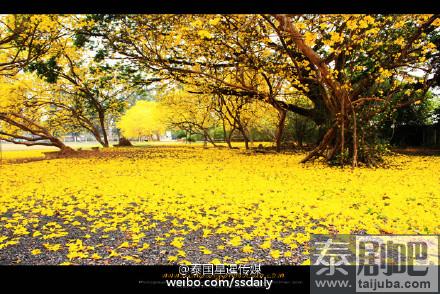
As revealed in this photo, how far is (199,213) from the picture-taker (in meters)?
4.33

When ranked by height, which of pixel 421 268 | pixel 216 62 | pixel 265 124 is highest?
pixel 216 62

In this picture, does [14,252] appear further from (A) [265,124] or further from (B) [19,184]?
(A) [265,124]

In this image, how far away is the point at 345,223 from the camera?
380cm

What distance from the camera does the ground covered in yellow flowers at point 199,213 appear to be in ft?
10.2

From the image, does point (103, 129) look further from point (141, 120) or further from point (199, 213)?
point (199, 213)

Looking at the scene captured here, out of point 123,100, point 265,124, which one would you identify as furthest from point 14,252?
point 265,124

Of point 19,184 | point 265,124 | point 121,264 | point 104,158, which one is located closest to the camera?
point 121,264

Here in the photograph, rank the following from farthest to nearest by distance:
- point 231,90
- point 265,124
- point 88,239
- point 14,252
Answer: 1. point 265,124
2. point 231,90
3. point 88,239
4. point 14,252

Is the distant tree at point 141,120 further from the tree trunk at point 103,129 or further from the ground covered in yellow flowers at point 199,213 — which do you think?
the ground covered in yellow flowers at point 199,213

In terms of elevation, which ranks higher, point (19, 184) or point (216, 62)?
point (216, 62)

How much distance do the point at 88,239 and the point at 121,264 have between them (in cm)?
74
